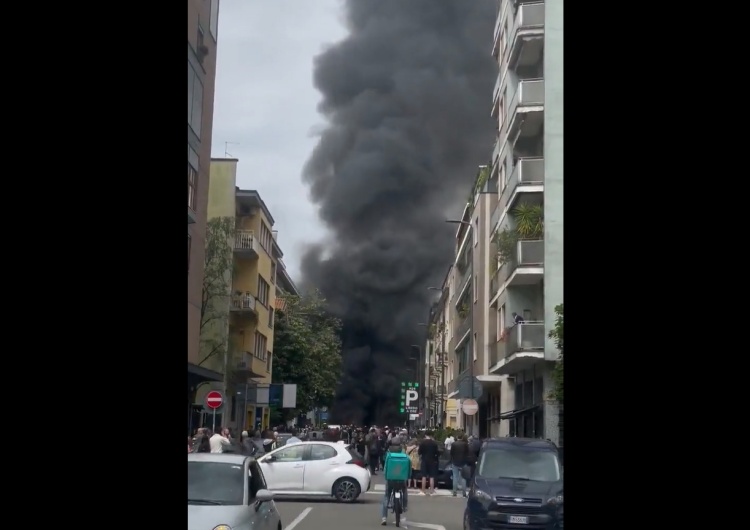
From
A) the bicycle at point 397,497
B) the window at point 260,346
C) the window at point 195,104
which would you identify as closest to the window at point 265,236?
the window at point 260,346

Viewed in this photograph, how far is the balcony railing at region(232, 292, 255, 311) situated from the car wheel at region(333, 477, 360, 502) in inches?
156

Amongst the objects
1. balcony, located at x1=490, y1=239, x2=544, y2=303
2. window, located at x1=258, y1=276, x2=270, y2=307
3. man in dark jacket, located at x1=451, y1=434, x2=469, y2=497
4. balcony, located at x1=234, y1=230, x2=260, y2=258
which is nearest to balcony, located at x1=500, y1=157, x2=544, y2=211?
balcony, located at x1=490, y1=239, x2=544, y2=303

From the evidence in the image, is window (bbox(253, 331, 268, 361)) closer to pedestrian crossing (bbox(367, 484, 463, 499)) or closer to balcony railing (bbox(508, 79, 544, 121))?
pedestrian crossing (bbox(367, 484, 463, 499))

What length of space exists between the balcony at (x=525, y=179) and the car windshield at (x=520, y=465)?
16.6 m

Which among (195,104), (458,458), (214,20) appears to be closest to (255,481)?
(195,104)

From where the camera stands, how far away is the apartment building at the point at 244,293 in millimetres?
17062

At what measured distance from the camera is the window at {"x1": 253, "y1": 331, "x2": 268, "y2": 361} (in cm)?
2575
